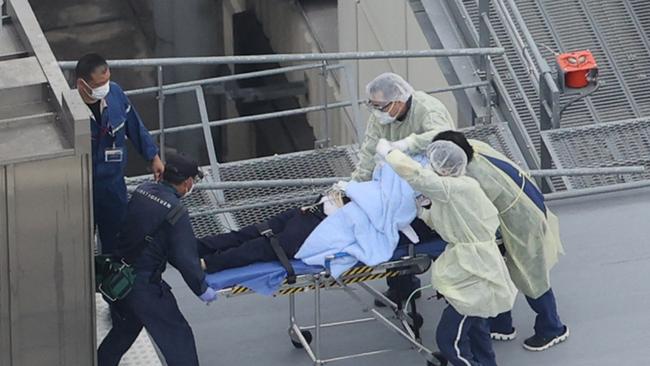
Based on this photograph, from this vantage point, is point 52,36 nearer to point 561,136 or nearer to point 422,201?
point 561,136

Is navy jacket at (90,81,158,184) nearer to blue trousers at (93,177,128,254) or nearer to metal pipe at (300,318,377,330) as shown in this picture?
blue trousers at (93,177,128,254)

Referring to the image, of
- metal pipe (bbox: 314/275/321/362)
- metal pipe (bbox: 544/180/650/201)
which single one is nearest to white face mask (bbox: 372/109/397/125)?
metal pipe (bbox: 314/275/321/362)

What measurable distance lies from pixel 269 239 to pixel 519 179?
130 centimetres

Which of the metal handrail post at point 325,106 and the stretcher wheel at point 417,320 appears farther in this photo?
the metal handrail post at point 325,106

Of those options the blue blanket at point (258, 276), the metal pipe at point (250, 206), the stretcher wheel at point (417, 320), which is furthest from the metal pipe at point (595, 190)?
the blue blanket at point (258, 276)

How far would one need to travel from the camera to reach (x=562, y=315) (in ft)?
25.6

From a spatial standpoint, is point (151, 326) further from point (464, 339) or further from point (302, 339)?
point (464, 339)

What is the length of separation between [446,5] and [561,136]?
2661 mm

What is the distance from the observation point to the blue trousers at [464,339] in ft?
22.0

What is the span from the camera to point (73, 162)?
5418 mm

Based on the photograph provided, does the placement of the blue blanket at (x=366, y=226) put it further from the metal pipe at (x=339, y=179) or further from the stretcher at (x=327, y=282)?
the metal pipe at (x=339, y=179)

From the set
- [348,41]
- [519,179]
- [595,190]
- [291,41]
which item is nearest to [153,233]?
[519,179]

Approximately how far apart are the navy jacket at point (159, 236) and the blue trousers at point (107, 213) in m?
0.31

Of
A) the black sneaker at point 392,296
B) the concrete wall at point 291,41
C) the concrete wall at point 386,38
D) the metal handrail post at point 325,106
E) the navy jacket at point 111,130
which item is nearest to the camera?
the navy jacket at point 111,130
